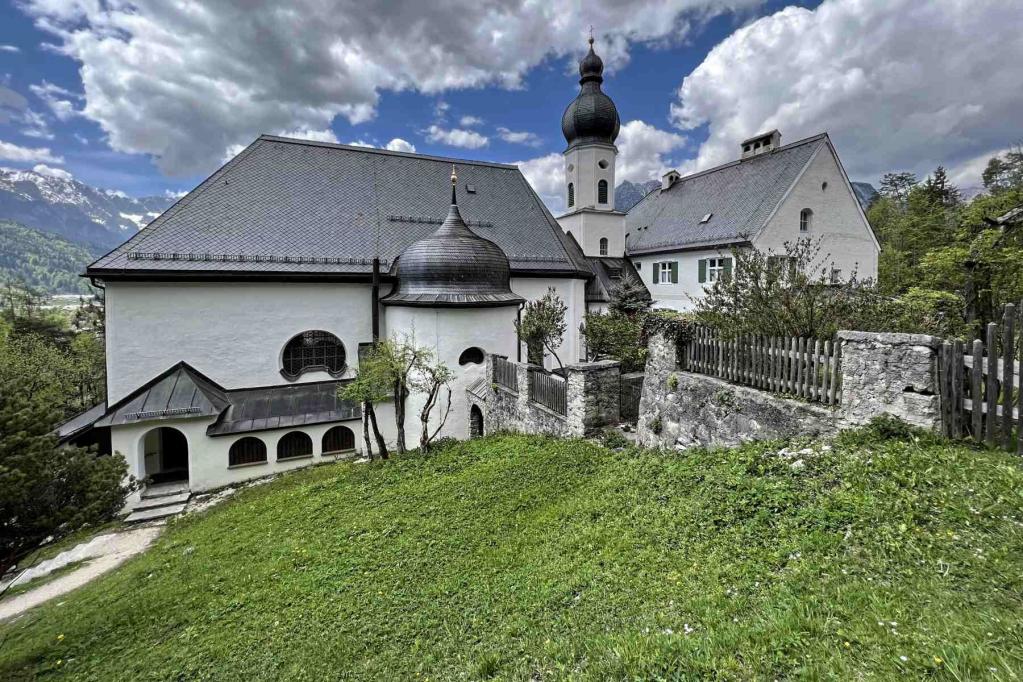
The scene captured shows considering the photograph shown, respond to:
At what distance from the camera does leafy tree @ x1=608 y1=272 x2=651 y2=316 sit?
2273 centimetres

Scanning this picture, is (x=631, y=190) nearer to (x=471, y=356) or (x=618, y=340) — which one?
(x=471, y=356)

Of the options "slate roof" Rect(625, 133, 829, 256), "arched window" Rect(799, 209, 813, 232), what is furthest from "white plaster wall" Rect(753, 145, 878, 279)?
"slate roof" Rect(625, 133, 829, 256)

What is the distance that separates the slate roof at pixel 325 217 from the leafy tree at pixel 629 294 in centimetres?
377

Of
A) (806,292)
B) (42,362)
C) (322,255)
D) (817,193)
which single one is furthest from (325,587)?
(42,362)

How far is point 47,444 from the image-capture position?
21.5ft

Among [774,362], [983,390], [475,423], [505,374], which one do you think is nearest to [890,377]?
[983,390]

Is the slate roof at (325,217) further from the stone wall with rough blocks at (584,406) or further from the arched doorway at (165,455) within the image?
the stone wall with rough blocks at (584,406)

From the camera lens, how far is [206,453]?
1317 centimetres

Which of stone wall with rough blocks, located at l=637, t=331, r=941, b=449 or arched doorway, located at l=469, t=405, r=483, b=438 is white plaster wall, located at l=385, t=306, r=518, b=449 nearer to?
arched doorway, located at l=469, t=405, r=483, b=438

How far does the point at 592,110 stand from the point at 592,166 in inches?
116

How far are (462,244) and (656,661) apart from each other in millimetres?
13427

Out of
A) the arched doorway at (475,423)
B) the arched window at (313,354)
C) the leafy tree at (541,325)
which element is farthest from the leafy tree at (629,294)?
the arched window at (313,354)

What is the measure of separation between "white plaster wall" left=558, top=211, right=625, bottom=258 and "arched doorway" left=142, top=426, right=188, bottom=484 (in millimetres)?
21725

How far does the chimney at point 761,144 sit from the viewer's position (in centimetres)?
2584
